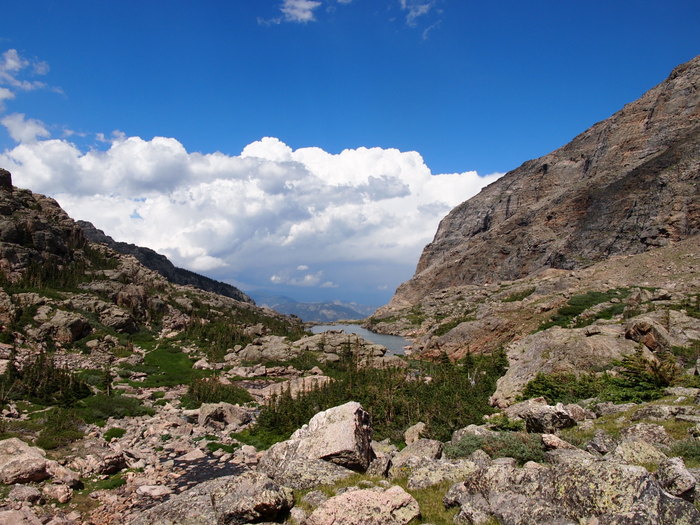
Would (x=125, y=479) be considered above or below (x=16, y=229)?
below

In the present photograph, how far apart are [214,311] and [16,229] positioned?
3064 centimetres

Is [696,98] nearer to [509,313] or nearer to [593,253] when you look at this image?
[593,253]

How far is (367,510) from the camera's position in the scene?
8711 millimetres

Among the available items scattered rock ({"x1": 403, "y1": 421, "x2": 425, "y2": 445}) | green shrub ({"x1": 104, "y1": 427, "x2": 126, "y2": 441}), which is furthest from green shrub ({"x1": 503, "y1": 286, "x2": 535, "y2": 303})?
green shrub ({"x1": 104, "y1": 427, "x2": 126, "y2": 441})

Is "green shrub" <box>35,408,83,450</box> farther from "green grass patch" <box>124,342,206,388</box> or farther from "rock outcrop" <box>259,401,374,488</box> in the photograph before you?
"rock outcrop" <box>259,401,374,488</box>

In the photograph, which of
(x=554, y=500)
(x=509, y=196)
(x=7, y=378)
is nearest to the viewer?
(x=554, y=500)

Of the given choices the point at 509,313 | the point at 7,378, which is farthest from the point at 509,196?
the point at 7,378

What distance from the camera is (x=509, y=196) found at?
16500cm

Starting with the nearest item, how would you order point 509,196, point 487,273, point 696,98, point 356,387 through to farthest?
point 356,387
point 696,98
point 487,273
point 509,196

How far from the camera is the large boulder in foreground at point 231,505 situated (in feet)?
29.9

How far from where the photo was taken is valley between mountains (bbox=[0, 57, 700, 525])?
9.11 m

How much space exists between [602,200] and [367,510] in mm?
117180

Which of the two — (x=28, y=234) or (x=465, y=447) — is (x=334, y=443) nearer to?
(x=465, y=447)

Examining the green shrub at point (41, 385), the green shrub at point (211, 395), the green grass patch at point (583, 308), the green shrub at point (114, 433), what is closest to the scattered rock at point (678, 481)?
the green shrub at point (114, 433)
